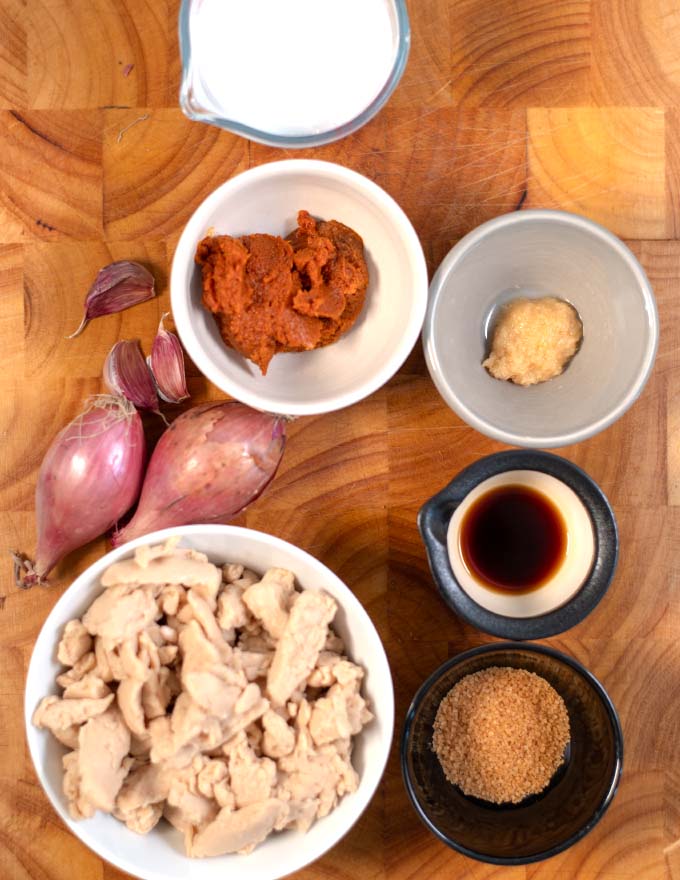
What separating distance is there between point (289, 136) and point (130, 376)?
1.29 ft

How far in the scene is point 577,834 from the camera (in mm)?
1110

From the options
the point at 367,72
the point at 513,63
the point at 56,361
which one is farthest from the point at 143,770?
the point at 513,63

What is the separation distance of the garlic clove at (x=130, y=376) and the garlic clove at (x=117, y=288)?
0.18 ft

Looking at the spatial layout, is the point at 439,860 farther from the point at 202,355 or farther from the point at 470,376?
the point at 202,355

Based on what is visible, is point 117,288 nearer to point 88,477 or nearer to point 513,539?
point 88,477

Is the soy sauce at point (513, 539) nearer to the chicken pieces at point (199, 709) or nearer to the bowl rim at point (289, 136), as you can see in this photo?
the chicken pieces at point (199, 709)

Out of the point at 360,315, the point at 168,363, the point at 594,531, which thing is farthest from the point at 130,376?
the point at 594,531

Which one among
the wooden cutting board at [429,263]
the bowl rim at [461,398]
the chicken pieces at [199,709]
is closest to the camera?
the chicken pieces at [199,709]

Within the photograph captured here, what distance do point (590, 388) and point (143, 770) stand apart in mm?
769

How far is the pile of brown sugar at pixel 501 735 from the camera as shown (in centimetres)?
121

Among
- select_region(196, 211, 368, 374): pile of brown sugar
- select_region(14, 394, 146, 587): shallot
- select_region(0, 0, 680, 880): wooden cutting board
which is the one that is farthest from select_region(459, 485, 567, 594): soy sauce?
select_region(14, 394, 146, 587): shallot

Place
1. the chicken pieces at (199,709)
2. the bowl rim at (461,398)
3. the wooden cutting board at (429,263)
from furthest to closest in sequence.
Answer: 1. the wooden cutting board at (429,263)
2. the bowl rim at (461,398)
3. the chicken pieces at (199,709)

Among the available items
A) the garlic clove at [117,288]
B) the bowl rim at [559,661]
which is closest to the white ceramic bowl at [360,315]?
the garlic clove at [117,288]

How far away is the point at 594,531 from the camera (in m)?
1.18
